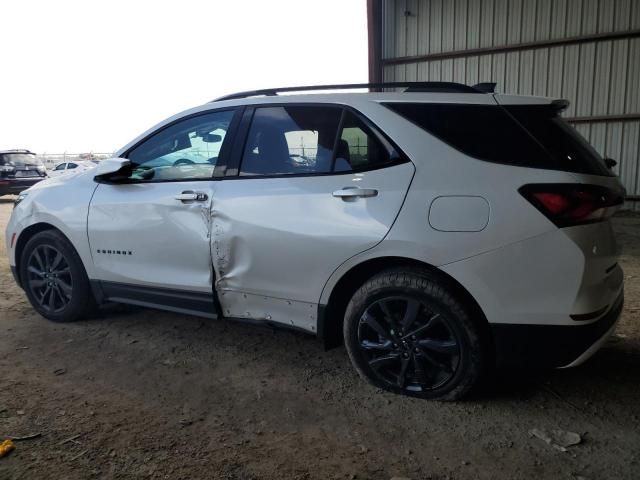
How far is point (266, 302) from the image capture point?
3.12 metres

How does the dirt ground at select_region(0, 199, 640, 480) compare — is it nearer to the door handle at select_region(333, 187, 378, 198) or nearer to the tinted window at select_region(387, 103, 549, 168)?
the door handle at select_region(333, 187, 378, 198)

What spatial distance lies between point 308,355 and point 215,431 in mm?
1068

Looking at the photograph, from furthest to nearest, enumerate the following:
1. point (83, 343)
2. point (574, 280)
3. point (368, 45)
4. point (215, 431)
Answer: point (368, 45) < point (83, 343) < point (215, 431) < point (574, 280)

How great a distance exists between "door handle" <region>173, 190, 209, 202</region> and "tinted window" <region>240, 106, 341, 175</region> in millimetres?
295

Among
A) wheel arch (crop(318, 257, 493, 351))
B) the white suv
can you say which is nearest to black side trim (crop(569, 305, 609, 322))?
the white suv

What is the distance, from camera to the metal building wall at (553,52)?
36.8 ft

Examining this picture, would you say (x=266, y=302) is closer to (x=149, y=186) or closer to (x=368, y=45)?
(x=149, y=186)

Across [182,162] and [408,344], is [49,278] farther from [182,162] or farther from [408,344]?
[408,344]

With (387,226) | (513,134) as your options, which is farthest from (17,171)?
(513,134)

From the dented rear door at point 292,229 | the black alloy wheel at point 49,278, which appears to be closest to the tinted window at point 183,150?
the dented rear door at point 292,229

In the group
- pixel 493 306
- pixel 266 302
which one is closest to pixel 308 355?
pixel 266 302

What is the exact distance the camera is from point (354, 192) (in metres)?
2.73

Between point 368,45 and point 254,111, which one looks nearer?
point 254,111

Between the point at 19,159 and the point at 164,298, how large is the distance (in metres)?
14.4
